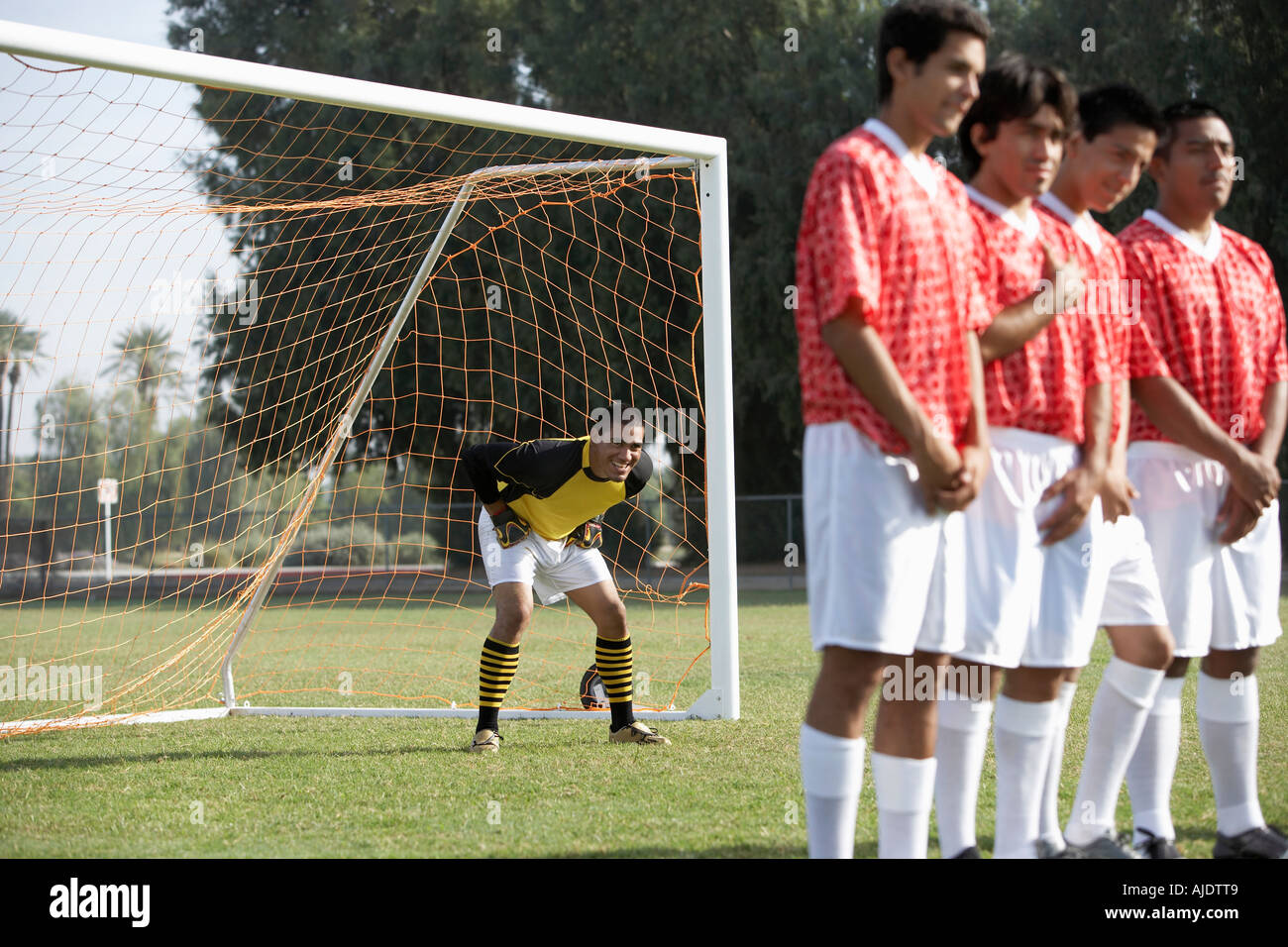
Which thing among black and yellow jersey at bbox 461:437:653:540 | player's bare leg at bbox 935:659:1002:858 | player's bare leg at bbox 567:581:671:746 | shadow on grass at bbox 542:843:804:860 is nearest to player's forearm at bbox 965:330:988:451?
player's bare leg at bbox 935:659:1002:858

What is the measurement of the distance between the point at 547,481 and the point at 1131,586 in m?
2.96

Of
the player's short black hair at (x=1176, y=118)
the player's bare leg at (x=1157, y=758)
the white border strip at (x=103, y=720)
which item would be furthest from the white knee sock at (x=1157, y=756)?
the white border strip at (x=103, y=720)

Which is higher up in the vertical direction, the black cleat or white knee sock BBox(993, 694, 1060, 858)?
white knee sock BBox(993, 694, 1060, 858)

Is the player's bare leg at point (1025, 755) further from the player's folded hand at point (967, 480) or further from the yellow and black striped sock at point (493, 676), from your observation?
the yellow and black striped sock at point (493, 676)

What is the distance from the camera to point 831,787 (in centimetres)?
247

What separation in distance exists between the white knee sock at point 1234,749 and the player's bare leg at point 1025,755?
2.36ft

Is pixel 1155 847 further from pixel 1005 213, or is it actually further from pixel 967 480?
pixel 1005 213

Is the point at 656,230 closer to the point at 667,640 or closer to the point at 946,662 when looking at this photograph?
the point at 667,640

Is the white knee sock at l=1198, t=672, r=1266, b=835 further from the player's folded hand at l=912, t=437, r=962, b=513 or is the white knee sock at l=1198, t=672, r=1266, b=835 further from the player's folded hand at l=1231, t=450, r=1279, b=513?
the player's folded hand at l=912, t=437, r=962, b=513

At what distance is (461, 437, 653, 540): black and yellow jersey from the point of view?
547 cm

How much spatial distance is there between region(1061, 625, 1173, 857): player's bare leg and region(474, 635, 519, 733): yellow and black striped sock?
2.89 m

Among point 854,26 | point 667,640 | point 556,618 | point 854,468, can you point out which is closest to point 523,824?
point 854,468
